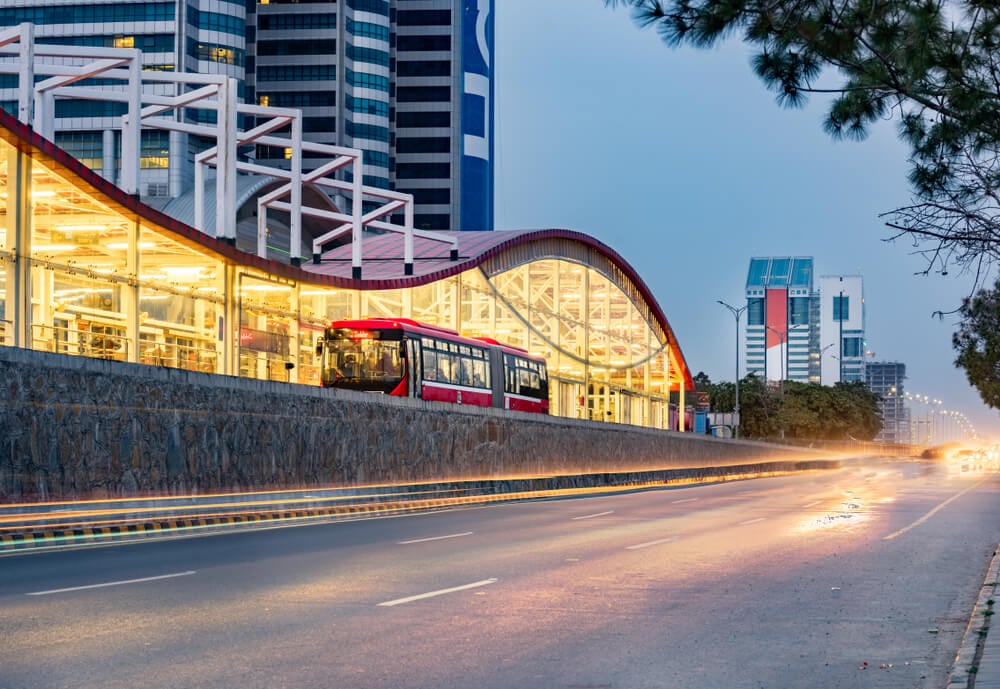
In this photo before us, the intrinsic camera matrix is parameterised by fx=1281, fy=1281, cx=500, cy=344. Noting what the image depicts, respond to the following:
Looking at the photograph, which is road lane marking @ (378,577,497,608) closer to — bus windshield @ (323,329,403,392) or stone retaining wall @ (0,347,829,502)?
stone retaining wall @ (0,347,829,502)

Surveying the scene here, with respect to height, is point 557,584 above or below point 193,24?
below

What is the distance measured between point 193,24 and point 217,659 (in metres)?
95.5

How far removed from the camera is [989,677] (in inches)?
318

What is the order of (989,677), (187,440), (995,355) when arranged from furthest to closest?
(995,355) → (187,440) → (989,677)

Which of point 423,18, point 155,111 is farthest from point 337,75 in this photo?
point 155,111

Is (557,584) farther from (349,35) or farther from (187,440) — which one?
(349,35)

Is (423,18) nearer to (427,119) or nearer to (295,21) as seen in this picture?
(427,119)

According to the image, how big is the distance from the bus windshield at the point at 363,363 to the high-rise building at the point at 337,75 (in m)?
47.2

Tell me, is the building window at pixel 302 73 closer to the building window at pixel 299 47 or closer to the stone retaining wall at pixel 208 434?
the building window at pixel 299 47

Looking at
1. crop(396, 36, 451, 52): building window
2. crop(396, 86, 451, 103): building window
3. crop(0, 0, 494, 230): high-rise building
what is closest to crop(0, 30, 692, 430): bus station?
crop(0, 0, 494, 230): high-rise building

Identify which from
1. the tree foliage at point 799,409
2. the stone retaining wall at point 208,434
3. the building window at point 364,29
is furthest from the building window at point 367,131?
the stone retaining wall at point 208,434

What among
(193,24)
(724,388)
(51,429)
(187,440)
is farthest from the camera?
(724,388)

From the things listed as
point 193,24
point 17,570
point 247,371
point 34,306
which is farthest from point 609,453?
point 193,24

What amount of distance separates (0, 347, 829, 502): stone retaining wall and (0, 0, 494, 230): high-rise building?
174ft
